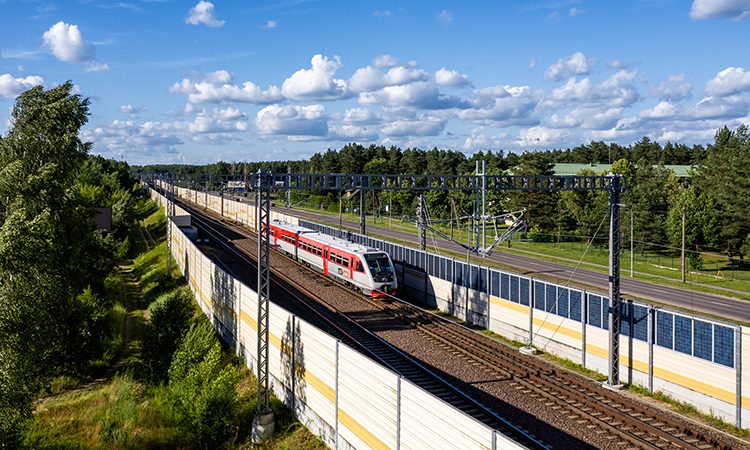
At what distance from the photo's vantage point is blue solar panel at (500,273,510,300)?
27.9m

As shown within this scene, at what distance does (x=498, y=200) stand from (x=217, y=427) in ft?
212

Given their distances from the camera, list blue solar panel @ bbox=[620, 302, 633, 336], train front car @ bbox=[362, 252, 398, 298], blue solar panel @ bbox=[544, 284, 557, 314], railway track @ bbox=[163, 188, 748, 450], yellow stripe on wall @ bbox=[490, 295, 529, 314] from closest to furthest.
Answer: railway track @ bbox=[163, 188, 748, 450], blue solar panel @ bbox=[620, 302, 633, 336], blue solar panel @ bbox=[544, 284, 557, 314], yellow stripe on wall @ bbox=[490, 295, 529, 314], train front car @ bbox=[362, 252, 398, 298]

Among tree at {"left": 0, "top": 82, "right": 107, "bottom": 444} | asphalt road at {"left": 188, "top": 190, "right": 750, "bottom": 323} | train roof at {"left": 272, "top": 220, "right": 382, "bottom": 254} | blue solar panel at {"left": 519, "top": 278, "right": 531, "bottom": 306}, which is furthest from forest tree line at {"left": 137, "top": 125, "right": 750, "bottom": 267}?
tree at {"left": 0, "top": 82, "right": 107, "bottom": 444}

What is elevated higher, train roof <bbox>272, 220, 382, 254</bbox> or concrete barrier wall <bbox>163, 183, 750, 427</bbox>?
train roof <bbox>272, 220, 382, 254</bbox>

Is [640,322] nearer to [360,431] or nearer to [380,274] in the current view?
[360,431]

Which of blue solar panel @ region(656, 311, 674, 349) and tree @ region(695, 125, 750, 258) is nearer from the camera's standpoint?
blue solar panel @ region(656, 311, 674, 349)

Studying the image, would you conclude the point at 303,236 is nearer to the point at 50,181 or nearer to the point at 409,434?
the point at 50,181

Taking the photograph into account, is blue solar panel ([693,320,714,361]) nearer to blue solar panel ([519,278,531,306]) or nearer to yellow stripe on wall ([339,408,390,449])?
blue solar panel ([519,278,531,306])

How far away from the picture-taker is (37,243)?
20984 millimetres

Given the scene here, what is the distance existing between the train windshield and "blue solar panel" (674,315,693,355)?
1717cm

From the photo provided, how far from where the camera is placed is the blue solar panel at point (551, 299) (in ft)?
81.6

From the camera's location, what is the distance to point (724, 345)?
18.0 m

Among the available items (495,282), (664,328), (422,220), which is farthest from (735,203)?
(664,328)

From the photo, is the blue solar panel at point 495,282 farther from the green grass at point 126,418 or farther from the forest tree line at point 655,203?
the forest tree line at point 655,203
